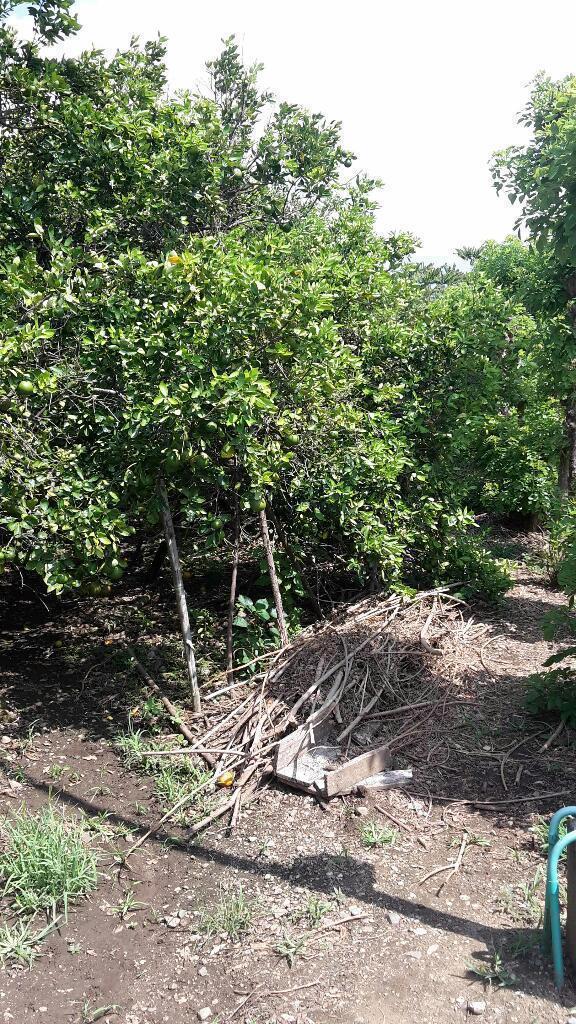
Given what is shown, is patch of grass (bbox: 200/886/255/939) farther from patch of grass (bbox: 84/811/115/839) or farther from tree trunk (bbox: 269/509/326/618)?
tree trunk (bbox: 269/509/326/618)

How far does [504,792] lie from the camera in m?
4.24

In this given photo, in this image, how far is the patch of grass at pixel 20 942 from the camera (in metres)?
3.18

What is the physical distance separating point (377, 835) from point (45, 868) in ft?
5.53

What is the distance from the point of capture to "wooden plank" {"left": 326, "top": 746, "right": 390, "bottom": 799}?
423 centimetres

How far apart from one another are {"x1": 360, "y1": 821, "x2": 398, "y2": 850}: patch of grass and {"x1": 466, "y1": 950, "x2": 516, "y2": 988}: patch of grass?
88cm

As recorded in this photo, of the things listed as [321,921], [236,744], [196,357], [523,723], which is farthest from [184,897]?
[196,357]

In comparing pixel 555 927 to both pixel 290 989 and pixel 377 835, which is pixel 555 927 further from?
pixel 377 835

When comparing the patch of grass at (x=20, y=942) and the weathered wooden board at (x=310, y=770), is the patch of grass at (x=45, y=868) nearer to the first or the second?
the patch of grass at (x=20, y=942)

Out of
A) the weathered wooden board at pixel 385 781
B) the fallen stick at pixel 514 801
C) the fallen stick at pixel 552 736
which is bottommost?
the fallen stick at pixel 514 801

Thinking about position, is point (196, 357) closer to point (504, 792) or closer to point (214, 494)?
point (214, 494)

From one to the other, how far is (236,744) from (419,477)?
9.75 feet

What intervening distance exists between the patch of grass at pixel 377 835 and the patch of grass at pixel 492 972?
0.88 metres

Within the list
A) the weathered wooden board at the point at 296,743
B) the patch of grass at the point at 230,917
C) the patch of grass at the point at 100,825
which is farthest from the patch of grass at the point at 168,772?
the patch of grass at the point at 230,917

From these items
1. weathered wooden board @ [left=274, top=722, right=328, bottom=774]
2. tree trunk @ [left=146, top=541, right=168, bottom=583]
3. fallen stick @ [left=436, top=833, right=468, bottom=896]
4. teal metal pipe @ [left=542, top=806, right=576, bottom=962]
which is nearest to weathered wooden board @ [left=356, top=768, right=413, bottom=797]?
weathered wooden board @ [left=274, top=722, right=328, bottom=774]
